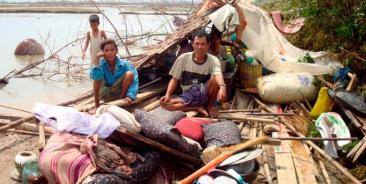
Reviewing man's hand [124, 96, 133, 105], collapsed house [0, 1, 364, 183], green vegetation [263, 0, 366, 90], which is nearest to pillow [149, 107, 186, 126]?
collapsed house [0, 1, 364, 183]

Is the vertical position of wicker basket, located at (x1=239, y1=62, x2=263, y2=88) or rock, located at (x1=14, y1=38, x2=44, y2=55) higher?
wicker basket, located at (x1=239, y1=62, x2=263, y2=88)

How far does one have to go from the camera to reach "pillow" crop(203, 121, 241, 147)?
3.58m

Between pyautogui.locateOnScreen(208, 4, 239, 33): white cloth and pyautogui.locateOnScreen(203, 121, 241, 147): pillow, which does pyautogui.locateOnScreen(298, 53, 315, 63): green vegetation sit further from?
pyautogui.locateOnScreen(203, 121, 241, 147): pillow

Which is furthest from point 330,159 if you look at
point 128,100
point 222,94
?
point 128,100

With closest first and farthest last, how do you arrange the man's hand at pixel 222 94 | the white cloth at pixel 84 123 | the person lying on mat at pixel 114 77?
the white cloth at pixel 84 123 → the man's hand at pixel 222 94 → the person lying on mat at pixel 114 77

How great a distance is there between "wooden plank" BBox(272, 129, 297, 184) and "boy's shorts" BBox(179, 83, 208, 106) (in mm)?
1120

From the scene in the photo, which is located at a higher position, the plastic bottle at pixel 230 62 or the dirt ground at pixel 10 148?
the plastic bottle at pixel 230 62

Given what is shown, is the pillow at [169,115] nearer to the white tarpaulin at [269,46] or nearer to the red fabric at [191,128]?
the red fabric at [191,128]

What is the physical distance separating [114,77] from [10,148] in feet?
4.68

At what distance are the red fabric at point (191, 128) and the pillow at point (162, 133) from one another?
0.29 m

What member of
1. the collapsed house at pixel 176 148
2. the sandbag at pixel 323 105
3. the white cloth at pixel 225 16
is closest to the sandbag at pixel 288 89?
the collapsed house at pixel 176 148

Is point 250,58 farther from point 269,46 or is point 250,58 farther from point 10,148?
point 10,148

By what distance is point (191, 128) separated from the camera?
388cm

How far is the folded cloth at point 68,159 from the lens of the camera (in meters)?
3.03
